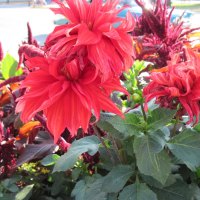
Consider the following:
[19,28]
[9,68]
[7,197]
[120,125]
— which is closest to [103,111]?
[120,125]

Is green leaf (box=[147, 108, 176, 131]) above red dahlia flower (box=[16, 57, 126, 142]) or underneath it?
underneath

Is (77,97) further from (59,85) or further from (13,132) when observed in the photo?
(13,132)

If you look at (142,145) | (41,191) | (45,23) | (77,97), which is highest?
(77,97)

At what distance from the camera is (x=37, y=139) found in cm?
89

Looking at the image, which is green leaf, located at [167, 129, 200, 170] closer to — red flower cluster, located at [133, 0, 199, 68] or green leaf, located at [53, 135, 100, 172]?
green leaf, located at [53, 135, 100, 172]

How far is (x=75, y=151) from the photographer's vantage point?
2.18ft

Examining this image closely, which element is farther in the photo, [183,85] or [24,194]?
[24,194]

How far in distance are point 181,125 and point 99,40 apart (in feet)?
1.27

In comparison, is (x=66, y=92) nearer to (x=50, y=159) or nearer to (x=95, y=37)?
(x=95, y=37)

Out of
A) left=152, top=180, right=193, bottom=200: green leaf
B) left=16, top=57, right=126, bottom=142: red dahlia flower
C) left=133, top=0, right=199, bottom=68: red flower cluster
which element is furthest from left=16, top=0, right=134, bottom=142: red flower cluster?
left=133, top=0, right=199, bottom=68: red flower cluster

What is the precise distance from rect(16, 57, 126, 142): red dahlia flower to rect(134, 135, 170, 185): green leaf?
0.11 m

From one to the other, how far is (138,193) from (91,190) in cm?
9

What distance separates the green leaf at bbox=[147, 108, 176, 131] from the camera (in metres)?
0.60

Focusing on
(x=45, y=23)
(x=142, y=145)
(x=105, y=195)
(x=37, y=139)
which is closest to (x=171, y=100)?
(x=142, y=145)
